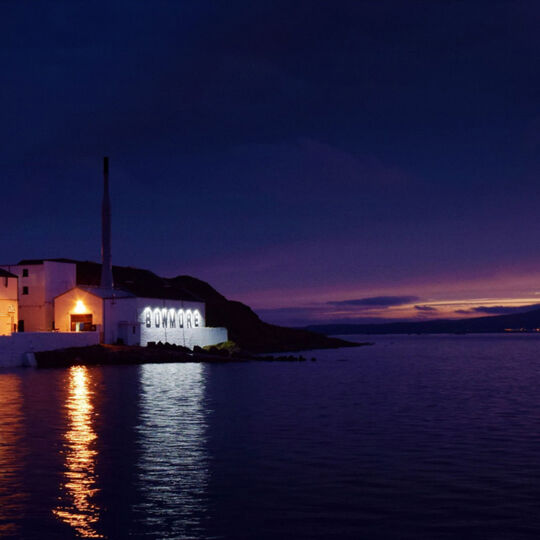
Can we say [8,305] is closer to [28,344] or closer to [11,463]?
[28,344]

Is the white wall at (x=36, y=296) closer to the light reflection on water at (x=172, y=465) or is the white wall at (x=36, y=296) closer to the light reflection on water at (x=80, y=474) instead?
the light reflection on water at (x=172, y=465)

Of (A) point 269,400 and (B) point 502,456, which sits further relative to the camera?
(A) point 269,400

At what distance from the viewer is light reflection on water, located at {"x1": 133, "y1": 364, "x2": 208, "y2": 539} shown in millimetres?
16109

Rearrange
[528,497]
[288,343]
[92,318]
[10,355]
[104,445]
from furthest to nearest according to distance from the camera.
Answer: [288,343] < [92,318] < [10,355] < [104,445] < [528,497]

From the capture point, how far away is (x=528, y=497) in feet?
59.3

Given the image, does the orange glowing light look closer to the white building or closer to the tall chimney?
the white building

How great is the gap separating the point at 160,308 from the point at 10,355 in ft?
83.0

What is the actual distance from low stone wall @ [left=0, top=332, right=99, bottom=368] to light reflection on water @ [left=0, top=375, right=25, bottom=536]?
32606 mm

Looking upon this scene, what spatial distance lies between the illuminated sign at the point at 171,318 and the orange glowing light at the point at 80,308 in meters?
8.43

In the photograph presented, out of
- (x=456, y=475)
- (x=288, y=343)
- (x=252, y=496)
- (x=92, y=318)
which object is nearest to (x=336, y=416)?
(x=456, y=475)

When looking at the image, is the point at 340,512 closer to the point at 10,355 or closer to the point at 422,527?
the point at 422,527

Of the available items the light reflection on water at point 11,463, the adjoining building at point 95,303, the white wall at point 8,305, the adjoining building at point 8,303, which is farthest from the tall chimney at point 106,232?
the light reflection on water at point 11,463

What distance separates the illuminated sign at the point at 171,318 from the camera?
95.5 meters

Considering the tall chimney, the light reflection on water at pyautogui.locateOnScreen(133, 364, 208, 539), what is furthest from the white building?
the light reflection on water at pyautogui.locateOnScreen(133, 364, 208, 539)
